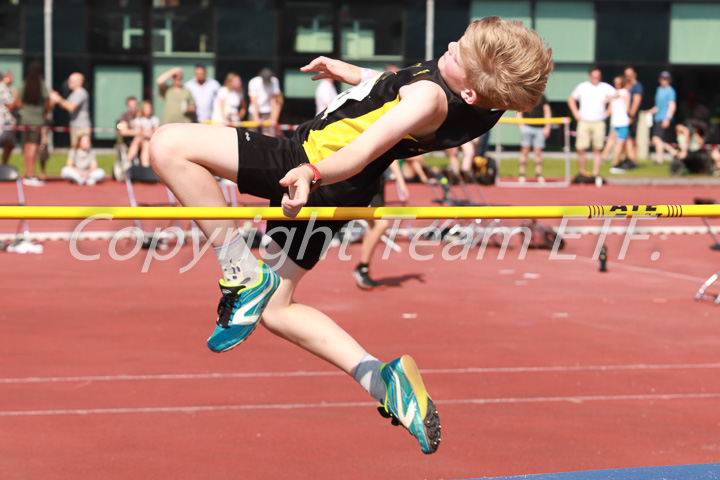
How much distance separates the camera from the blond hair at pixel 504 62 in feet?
11.9

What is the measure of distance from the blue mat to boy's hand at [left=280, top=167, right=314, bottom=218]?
4.88 ft

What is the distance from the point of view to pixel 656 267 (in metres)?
11.2

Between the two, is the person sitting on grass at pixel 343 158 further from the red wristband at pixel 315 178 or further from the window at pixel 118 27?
the window at pixel 118 27

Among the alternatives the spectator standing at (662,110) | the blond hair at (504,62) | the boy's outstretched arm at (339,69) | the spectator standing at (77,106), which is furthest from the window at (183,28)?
the blond hair at (504,62)

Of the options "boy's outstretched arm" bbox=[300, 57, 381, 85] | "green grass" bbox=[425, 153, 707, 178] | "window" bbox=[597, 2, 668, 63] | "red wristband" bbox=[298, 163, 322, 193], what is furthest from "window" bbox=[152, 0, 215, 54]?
"red wristband" bbox=[298, 163, 322, 193]

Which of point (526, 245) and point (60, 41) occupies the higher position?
point (60, 41)

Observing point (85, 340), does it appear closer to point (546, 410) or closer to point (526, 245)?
point (546, 410)

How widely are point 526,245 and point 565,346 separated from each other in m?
4.72

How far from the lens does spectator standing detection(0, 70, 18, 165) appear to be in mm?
17062

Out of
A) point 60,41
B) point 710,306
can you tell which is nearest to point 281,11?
point 60,41

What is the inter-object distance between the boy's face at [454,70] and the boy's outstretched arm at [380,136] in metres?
0.09

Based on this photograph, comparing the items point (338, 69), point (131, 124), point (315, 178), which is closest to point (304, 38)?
point (131, 124)

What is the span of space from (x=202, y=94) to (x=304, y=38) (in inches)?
302

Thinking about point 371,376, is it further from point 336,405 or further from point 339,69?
point 336,405
